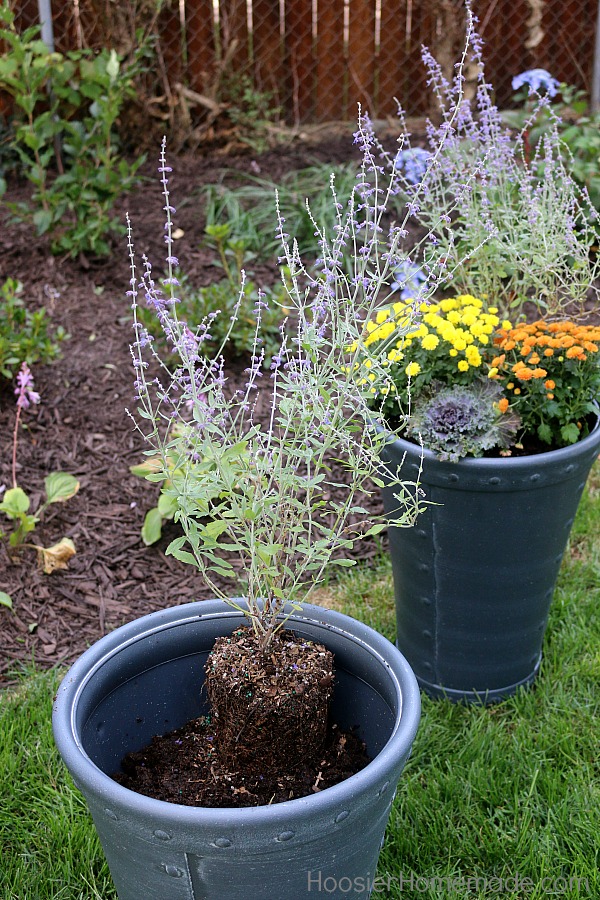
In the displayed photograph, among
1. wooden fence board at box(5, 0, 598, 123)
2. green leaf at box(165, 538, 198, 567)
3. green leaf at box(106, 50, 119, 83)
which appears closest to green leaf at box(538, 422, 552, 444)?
green leaf at box(165, 538, 198, 567)

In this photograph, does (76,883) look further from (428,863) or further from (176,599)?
(176,599)

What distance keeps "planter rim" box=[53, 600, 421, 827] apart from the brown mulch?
1.06 metres

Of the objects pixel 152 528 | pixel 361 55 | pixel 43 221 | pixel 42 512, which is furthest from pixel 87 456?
pixel 361 55

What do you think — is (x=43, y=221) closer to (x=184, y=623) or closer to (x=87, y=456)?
(x=87, y=456)

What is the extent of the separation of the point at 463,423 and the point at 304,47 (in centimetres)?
526

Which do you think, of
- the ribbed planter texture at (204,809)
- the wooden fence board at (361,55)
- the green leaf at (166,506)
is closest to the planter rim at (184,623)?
the ribbed planter texture at (204,809)

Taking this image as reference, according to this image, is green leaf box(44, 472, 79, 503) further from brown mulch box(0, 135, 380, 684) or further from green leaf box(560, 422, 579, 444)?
green leaf box(560, 422, 579, 444)

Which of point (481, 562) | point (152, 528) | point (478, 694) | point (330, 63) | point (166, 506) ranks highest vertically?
point (330, 63)

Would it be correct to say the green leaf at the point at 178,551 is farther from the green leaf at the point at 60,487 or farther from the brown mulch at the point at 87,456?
the green leaf at the point at 60,487

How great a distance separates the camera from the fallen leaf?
10.0 feet

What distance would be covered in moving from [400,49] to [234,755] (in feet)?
21.1

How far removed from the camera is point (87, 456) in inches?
143

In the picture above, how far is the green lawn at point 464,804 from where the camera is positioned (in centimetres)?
204

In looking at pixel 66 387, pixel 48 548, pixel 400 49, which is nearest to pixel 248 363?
pixel 66 387
